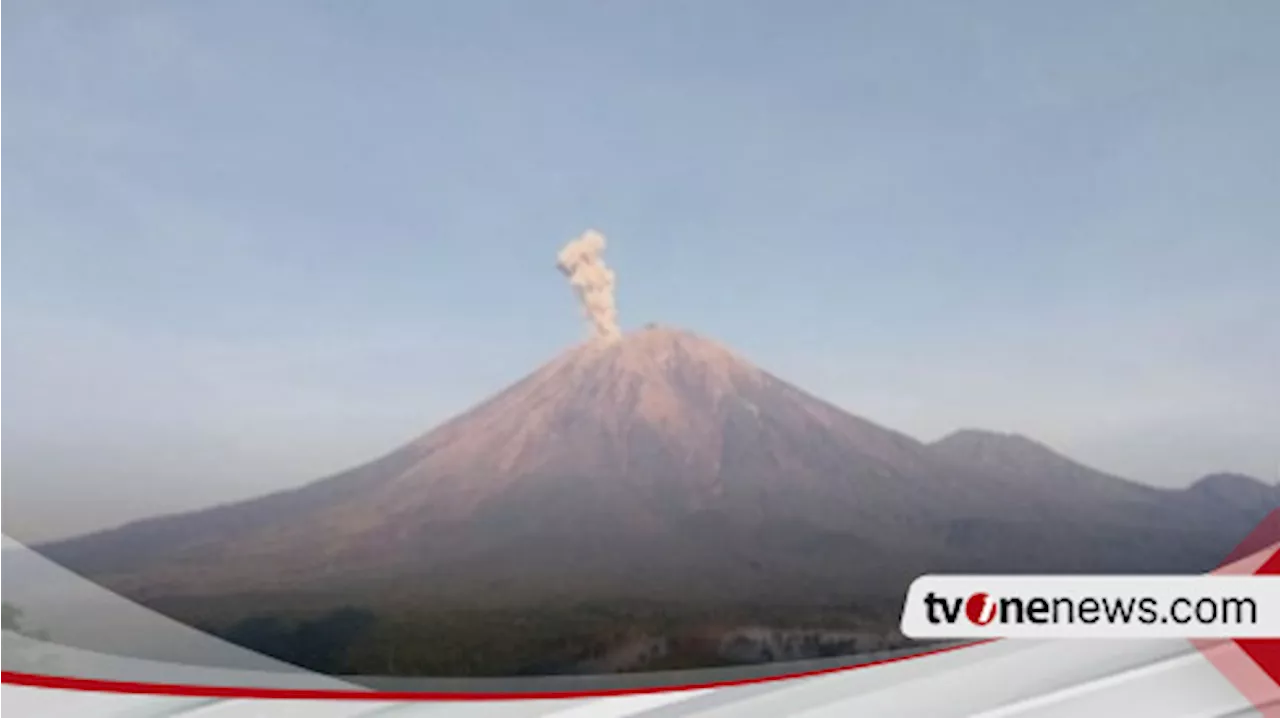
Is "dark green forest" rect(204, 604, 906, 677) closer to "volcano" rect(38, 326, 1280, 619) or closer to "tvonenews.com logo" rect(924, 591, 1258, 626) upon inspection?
"volcano" rect(38, 326, 1280, 619)

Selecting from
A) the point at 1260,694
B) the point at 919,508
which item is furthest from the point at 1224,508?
the point at 1260,694

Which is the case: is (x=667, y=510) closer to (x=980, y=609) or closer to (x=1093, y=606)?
(x=980, y=609)

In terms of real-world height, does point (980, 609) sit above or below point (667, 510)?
below

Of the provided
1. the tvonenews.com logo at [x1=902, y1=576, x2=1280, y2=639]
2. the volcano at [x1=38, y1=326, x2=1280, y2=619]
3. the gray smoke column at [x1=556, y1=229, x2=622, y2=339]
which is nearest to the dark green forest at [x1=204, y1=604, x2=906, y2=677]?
the volcano at [x1=38, y1=326, x2=1280, y2=619]

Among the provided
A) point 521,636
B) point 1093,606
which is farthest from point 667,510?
point 1093,606

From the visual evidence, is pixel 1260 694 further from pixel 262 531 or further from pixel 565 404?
pixel 262 531

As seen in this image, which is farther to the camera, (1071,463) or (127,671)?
(1071,463)
